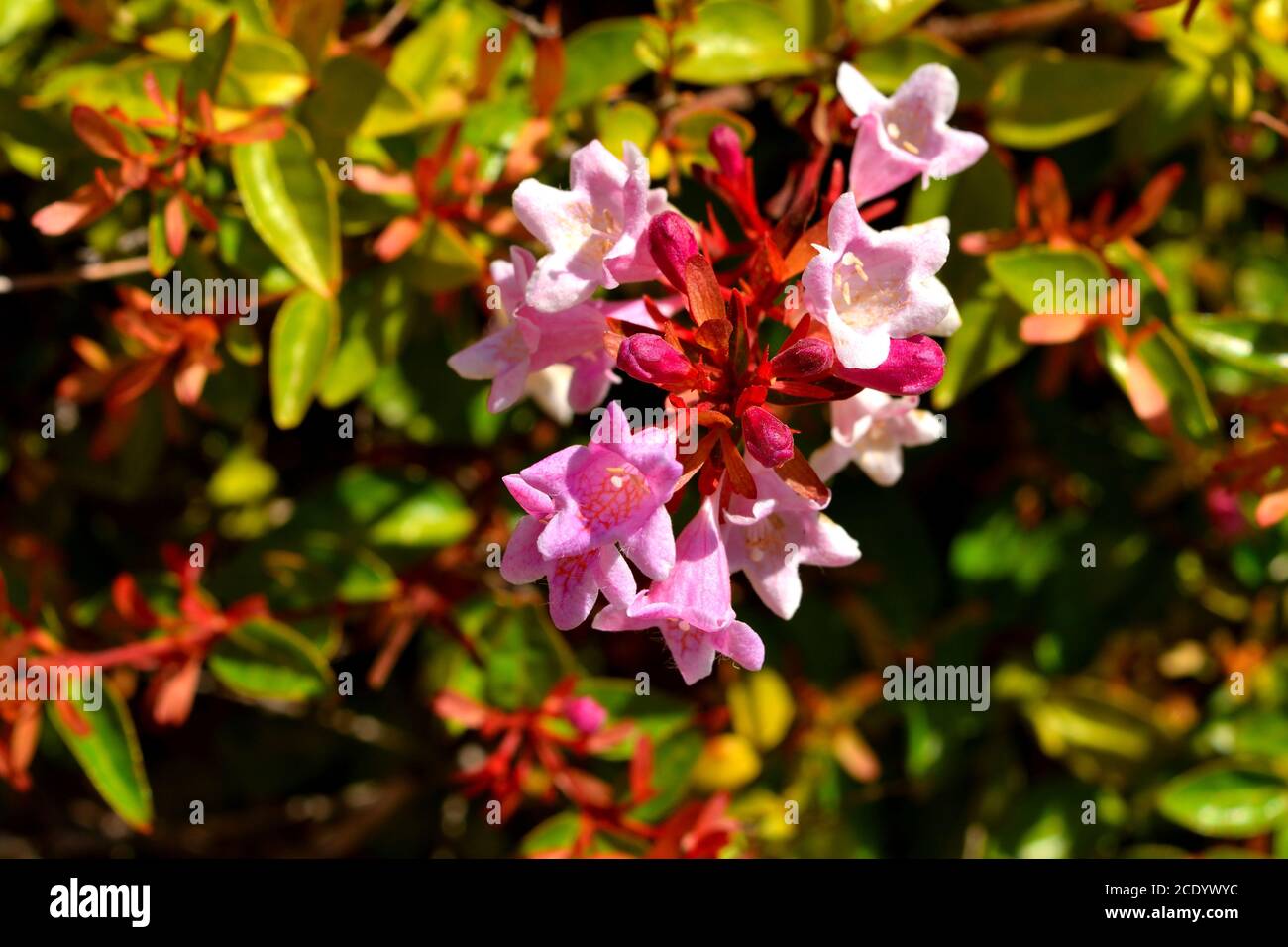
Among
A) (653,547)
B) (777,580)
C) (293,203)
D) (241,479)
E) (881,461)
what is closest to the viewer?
(653,547)

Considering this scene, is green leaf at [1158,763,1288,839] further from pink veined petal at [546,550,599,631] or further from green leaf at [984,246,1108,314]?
pink veined petal at [546,550,599,631]

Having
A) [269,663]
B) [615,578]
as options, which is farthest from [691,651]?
[269,663]

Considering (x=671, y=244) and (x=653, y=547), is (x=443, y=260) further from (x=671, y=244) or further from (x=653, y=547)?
(x=653, y=547)

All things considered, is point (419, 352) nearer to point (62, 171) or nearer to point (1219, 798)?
point (62, 171)

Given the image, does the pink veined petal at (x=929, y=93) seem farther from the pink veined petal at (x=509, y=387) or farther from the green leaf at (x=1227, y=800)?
the green leaf at (x=1227, y=800)

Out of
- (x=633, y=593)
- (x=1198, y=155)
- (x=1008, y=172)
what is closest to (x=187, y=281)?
(x=633, y=593)

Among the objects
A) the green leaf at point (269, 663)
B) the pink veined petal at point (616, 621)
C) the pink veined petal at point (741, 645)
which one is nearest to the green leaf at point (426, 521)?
the green leaf at point (269, 663)
